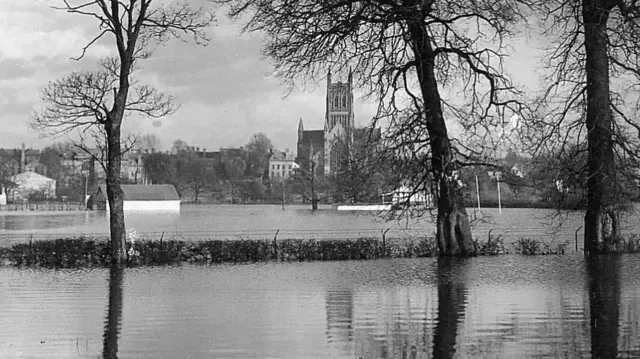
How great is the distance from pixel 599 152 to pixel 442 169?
493cm

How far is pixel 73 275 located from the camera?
2189 cm

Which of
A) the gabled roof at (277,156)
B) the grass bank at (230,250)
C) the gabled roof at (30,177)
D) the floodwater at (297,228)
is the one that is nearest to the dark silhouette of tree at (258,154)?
the gabled roof at (277,156)

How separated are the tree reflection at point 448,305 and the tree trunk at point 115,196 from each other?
10.4m

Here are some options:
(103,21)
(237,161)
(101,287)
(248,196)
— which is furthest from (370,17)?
(237,161)

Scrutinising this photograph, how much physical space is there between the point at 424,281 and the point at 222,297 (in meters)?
5.53

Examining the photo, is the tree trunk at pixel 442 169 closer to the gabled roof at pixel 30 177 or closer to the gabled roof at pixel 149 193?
the gabled roof at pixel 149 193

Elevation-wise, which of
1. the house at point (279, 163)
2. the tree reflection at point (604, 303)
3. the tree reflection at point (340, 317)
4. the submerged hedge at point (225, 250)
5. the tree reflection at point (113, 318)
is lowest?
the tree reflection at point (113, 318)

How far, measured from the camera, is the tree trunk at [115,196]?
25.2 m

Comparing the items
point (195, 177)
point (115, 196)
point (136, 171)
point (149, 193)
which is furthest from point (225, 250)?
point (136, 171)

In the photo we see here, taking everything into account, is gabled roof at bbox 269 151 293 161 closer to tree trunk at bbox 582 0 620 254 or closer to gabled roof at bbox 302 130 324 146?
gabled roof at bbox 302 130 324 146

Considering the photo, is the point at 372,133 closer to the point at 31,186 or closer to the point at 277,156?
the point at 31,186

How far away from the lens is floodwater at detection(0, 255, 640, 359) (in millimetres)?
10797

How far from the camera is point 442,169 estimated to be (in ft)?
83.2

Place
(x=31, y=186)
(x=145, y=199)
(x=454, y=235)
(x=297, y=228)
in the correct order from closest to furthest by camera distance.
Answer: (x=454, y=235)
(x=297, y=228)
(x=145, y=199)
(x=31, y=186)
